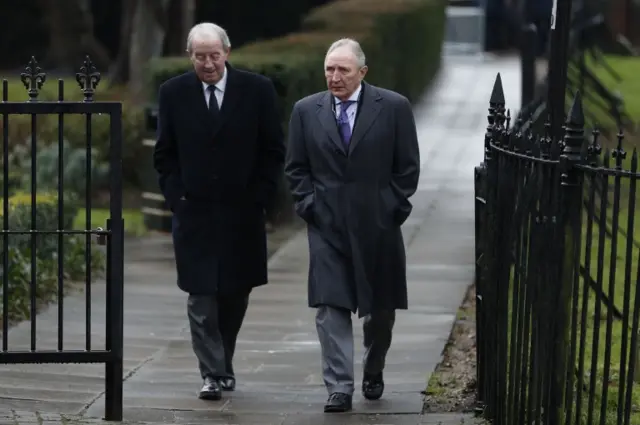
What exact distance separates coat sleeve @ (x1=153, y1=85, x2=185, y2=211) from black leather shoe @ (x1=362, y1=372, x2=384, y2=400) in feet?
4.20

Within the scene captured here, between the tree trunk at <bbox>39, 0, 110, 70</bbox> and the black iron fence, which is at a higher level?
the black iron fence

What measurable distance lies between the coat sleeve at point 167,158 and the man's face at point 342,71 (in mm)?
892

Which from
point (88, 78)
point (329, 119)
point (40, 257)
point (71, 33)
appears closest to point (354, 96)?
point (329, 119)

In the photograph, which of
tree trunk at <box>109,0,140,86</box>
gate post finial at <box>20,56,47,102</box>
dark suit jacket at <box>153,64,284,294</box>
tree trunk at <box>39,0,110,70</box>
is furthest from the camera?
tree trunk at <box>39,0,110,70</box>

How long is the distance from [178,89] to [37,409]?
1696 millimetres

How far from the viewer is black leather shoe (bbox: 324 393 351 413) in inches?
285

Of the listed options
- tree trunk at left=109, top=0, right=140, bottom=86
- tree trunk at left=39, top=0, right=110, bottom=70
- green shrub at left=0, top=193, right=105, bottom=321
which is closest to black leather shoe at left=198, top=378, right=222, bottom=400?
green shrub at left=0, top=193, right=105, bottom=321

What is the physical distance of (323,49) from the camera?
15.6 meters

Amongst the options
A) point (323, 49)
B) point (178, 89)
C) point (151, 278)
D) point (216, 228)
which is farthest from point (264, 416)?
point (323, 49)

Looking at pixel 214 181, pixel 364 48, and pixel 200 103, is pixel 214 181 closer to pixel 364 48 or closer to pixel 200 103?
pixel 200 103

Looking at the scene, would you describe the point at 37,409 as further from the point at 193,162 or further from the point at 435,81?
the point at 435,81

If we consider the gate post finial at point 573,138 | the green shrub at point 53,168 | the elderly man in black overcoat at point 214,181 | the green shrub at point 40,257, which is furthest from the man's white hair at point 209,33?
the green shrub at point 53,168

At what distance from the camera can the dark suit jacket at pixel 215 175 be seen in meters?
7.68

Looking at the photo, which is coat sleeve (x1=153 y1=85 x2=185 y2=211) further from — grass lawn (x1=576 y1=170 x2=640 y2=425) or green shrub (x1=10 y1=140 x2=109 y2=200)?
green shrub (x1=10 y1=140 x2=109 y2=200)
